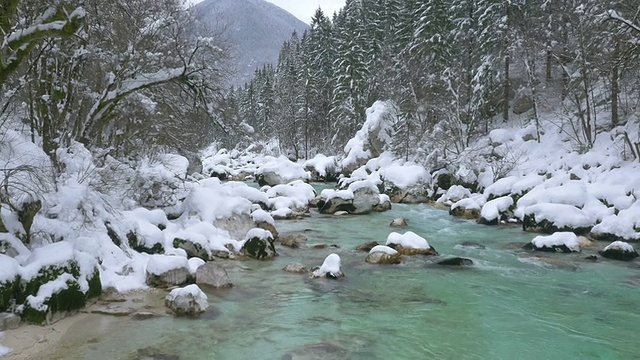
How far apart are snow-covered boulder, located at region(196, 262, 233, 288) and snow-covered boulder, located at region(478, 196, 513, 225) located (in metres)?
11.5

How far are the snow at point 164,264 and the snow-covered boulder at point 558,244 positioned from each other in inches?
356

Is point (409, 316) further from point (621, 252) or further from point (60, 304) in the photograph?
point (621, 252)

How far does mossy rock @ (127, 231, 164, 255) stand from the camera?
936 cm

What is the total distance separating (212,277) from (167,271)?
802 millimetres

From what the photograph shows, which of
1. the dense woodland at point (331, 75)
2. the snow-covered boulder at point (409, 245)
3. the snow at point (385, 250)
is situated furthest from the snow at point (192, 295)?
the snow-covered boulder at point (409, 245)

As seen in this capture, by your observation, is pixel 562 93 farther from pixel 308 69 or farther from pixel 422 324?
pixel 308 69

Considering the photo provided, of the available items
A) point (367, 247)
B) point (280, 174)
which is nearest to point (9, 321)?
point (367, 247)

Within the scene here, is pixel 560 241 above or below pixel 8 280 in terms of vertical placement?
below

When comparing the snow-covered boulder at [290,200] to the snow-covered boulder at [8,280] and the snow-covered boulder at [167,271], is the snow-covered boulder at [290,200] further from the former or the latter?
the snow-covered boulder at [8,280]

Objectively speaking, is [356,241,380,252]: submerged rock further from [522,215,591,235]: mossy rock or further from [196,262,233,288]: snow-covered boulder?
[522,215,591,235]: mossy rock

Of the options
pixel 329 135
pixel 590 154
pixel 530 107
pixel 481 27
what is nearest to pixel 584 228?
pixel 590 154

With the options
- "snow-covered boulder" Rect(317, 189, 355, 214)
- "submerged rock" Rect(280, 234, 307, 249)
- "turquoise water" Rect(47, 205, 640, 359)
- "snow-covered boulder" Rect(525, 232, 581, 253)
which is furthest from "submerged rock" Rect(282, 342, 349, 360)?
"snow-covered boulder" Rect(317, 189, 355, 214)

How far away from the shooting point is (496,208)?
17.7 metres

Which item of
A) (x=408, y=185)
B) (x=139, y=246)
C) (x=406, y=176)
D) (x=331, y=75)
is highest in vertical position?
(x=331, y=75)
